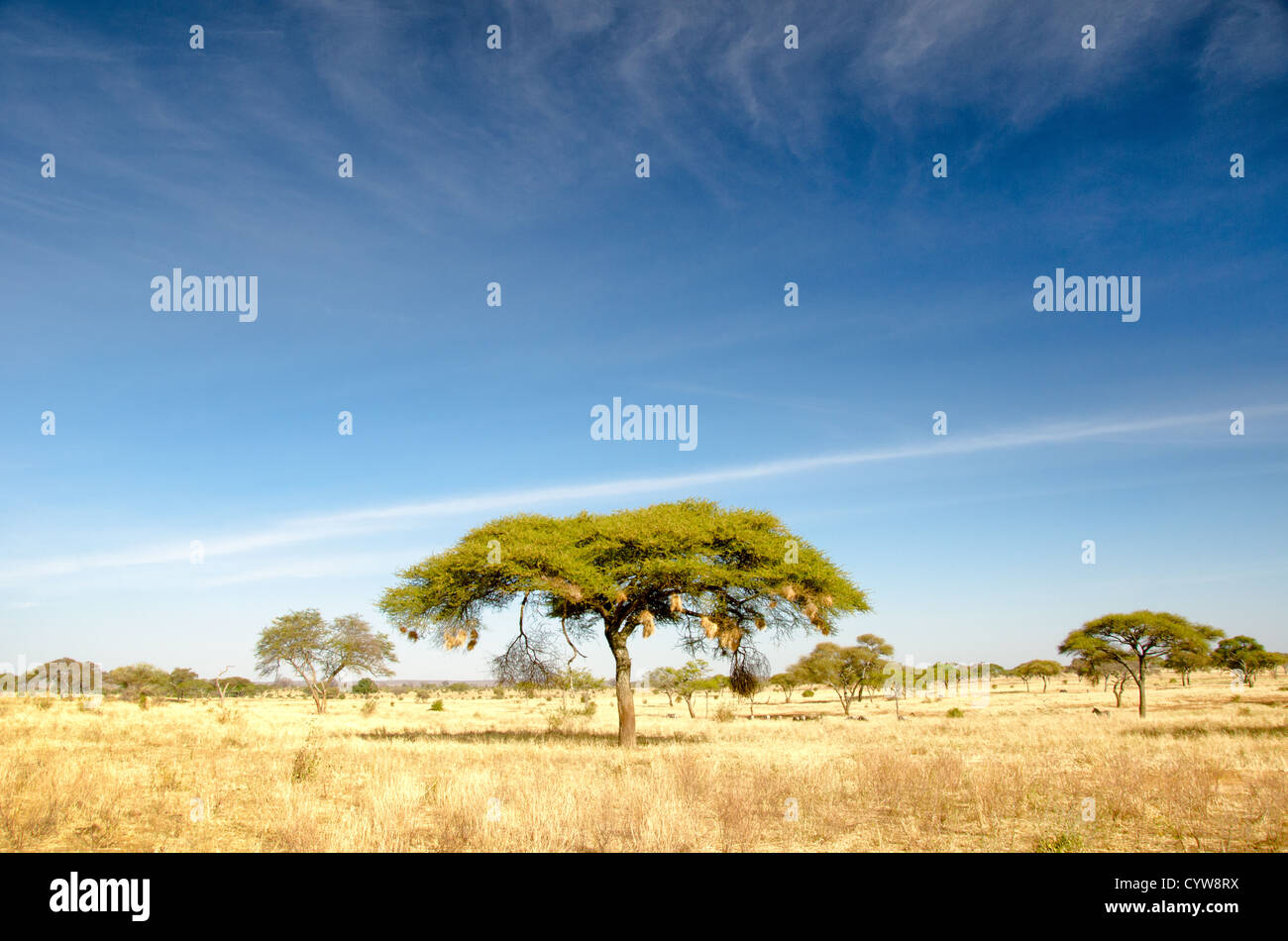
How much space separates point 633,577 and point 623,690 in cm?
393

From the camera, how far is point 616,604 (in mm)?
25625

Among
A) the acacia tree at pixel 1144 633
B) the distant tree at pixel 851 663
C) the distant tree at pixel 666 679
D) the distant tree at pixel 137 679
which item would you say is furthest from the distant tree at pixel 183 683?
the acacia tree at pixel 1144 633

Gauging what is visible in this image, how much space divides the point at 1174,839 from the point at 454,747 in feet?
58.7

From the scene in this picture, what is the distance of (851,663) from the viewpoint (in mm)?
62938

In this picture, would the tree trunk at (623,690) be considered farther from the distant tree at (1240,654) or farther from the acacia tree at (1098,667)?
the distant tree at (1240,654)

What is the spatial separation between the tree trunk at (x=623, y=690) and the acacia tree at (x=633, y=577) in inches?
1.5

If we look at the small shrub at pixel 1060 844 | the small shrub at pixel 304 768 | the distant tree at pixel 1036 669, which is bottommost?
the distant tree at pixel 1036 669

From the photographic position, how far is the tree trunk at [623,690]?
24.0 metres

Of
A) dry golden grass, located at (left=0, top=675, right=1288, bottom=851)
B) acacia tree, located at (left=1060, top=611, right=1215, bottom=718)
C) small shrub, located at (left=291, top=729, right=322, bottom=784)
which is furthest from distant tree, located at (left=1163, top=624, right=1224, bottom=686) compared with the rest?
small shrub, located at (left=291, top=729, right=322, bottom=784)

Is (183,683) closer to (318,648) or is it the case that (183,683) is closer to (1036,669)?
(318,648)

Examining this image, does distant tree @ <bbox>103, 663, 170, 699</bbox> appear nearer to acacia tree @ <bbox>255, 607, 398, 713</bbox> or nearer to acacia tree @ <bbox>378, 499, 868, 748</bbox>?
acacia tree @ <bbox>255, 607, 398, 713</bbox>
